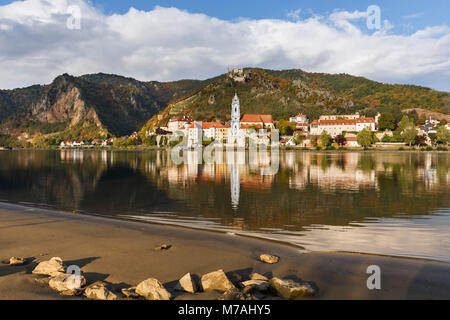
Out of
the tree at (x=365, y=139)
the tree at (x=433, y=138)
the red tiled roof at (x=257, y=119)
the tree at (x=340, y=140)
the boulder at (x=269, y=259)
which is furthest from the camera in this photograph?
the red tiled roof at (x=257, y=119)

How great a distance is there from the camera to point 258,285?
5.89 m

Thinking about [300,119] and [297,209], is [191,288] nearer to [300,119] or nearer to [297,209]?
[297,209]

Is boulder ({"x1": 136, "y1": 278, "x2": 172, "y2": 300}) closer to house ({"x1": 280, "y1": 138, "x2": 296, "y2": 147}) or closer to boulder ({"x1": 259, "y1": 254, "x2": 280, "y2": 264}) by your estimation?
boulder ({"x1": 259, "y1": 254, "x2": 280, "y2": 264})

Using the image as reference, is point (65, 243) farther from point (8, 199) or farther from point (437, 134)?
point (437, 134)

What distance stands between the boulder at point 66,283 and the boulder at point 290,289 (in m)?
3.72

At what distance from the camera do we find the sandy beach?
241 inches

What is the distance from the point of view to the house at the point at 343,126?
464 ft

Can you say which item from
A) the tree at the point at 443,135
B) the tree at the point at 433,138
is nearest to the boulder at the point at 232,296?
the tree at the point at 443,135

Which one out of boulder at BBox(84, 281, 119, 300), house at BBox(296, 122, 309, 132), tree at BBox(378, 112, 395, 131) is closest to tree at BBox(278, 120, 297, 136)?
house at BBox(296, 122, 309, 132)

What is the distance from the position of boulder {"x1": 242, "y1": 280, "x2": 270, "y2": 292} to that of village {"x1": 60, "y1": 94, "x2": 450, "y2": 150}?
128297 millimetres

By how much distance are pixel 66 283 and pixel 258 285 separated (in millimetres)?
3647

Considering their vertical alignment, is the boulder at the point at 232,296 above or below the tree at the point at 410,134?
below

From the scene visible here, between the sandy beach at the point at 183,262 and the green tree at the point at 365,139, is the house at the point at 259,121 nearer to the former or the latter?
the green tree at the point at 365,139
